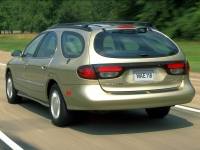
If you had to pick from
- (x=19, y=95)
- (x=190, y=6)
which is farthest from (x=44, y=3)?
(x=19, y=95)

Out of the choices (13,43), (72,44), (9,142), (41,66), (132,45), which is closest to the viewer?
(9,142)

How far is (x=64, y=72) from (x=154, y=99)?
141 centimetres

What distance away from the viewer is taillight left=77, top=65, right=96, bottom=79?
727 cm

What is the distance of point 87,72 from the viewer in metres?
7.31

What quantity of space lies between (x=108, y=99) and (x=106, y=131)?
2.28ft

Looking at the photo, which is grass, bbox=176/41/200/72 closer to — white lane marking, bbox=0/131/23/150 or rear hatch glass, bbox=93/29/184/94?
rear hatch glass, bbox=93/29/184/94

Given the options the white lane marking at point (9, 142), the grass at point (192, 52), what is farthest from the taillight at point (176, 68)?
the grass at point (192, 52)

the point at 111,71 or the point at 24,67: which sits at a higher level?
the point at 111,71

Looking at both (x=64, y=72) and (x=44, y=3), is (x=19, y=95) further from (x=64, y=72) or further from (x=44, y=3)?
(x=44, y=3)

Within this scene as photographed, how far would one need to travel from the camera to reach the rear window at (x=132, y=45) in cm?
746

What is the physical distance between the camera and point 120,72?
7.26 m

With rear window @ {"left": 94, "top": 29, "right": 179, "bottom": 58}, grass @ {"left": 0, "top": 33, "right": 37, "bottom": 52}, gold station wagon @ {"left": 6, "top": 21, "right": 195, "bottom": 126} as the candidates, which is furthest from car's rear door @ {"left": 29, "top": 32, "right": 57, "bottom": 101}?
grass @ {"left": 0, "top": 33, "right": 37, "bottom": 52}

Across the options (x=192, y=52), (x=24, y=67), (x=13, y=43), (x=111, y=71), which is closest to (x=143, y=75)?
(x=111, y=71)

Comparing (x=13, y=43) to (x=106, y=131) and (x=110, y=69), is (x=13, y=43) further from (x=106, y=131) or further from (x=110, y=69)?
(x=110, y=69)
